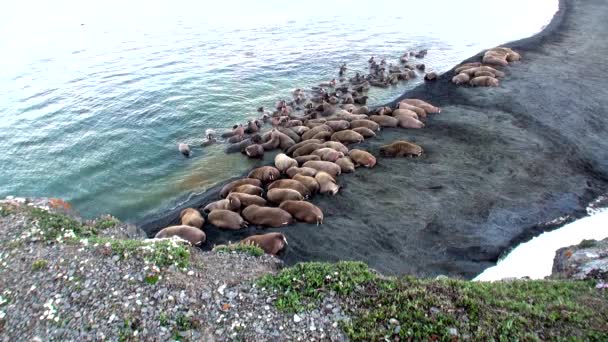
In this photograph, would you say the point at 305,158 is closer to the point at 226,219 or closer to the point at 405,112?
the point at 226,219

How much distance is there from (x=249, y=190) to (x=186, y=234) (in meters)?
2.94

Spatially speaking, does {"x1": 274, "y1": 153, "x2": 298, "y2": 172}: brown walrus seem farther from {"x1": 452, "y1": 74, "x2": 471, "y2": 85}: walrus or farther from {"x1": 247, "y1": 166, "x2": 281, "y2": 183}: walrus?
{"x1": 452, "y1": 74, "x2": 471, "y2": 85}: walrus

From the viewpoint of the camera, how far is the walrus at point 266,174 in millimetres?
15906

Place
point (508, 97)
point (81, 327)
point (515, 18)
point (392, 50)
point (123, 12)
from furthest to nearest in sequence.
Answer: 1. point (123, 12)
2. point (515, 18)
3. point (392, 50)
4. point (508, 97)
5. point (81, 327)

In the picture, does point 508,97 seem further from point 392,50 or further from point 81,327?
point 81,327

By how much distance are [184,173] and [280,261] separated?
8194 mm

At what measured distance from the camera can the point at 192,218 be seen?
528 inches

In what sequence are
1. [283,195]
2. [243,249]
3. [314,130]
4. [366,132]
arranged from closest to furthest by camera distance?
[243,249], [283,195], [366,132], [314,130]

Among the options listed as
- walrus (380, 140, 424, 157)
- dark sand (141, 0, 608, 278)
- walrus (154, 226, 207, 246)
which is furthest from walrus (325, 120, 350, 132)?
walrus (154, 226, 207, 246)

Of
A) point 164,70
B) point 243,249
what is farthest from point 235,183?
point 164,70

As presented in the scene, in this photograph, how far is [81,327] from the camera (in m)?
8.12

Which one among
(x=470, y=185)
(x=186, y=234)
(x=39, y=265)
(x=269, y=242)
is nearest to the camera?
(x=39, y=265)

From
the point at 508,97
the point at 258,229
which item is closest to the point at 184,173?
the point at 258,229

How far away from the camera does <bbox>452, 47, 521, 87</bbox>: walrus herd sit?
2308 centimetres
